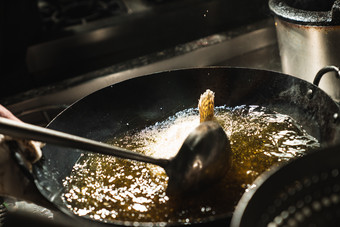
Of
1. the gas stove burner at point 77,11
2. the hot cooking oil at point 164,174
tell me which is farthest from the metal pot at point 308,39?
the gas stove burner at point 77,11

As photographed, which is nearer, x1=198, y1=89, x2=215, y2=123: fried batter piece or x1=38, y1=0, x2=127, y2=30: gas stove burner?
x1=198, y1=89, x2=215, y2=123: fried batter piece

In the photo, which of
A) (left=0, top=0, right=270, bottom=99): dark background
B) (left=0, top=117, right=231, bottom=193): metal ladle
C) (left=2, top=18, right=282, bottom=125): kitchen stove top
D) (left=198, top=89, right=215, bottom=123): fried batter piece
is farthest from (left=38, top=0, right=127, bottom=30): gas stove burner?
(left=0, top=117, right=231, bottom=193): metal ladle

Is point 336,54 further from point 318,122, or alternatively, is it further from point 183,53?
point 183,53

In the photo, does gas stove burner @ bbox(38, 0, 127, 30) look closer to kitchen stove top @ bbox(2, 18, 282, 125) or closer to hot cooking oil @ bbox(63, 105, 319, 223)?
kitchen stove top @ bbox(2, 18, 282, 125)

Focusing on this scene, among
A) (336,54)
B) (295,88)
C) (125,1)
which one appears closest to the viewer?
(295,88)

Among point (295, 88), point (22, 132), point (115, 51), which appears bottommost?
point (115, 51)

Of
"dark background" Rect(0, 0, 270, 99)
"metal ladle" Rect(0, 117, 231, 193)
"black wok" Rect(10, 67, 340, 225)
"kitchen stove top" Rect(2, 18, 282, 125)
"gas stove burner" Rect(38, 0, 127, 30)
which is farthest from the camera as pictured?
"gas stove burner" Rect(38, 0, 127, 30)

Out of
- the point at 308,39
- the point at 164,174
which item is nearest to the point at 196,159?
the point at 164,174

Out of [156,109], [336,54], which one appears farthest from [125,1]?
[336,54]
